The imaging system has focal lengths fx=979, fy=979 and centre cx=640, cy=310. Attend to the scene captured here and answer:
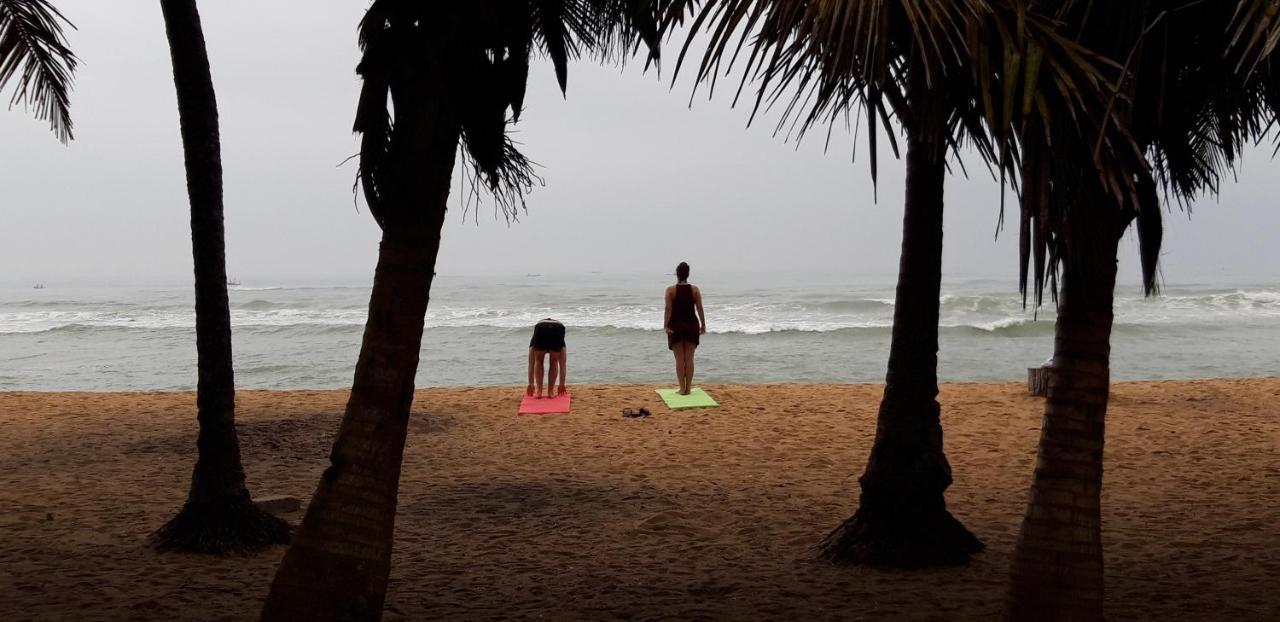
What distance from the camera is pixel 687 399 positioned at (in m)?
11.5

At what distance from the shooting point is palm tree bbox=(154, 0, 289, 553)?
16.7 ft

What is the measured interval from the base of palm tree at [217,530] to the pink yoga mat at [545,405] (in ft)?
17.3

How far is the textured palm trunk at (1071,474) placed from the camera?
340 cm

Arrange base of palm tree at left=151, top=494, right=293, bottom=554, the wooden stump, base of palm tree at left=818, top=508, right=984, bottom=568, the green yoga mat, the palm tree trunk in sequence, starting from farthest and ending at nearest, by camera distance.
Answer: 1. the wooden stump
2. the green yoga mat
3. base of palm tree at left=151, top=494, right=293, bottom=554
4. base of palm tree at left=818, top=508, right=984, bottom=568
5. the palm tree trunk

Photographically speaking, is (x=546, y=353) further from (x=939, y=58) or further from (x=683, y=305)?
(x=939, y=58)

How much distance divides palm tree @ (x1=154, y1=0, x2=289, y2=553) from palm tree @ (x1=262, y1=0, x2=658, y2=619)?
2030 mm

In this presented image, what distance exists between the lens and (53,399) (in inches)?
460

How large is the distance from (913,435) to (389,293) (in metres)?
2.89

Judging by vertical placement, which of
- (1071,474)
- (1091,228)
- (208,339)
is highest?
(1091,228)

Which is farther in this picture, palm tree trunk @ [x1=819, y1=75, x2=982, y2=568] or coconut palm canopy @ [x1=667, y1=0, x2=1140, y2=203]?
palm tree trunk @ [x1=819, y1=75, x2=982, y2=568]

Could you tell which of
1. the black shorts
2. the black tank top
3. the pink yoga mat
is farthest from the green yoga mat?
the black shorts

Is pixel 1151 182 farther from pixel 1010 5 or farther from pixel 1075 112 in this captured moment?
pixel 1010 5

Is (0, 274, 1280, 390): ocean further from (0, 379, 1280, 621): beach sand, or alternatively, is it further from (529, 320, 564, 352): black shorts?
(529, 320, 564, 352): black shorts

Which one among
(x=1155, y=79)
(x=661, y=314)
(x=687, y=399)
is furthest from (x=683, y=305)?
(x=661, y=314)
